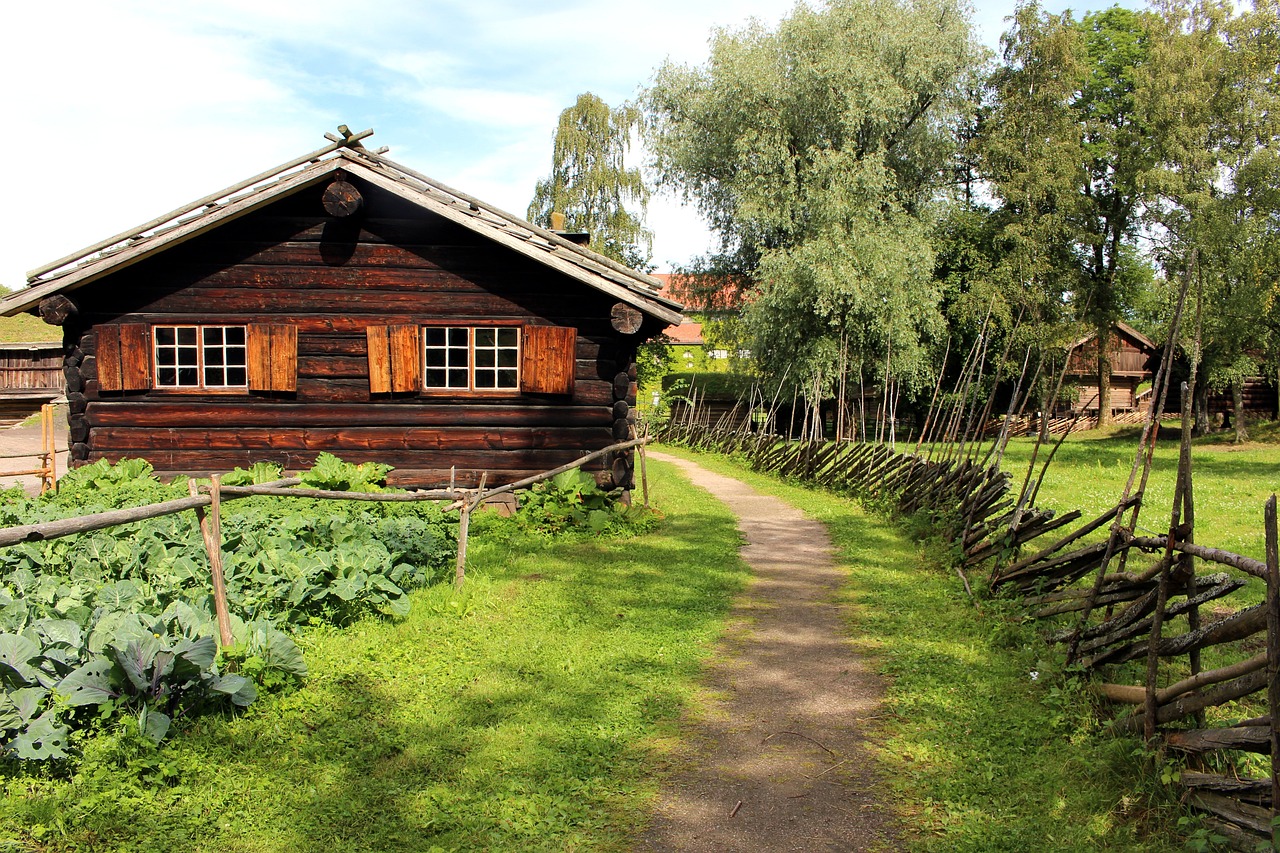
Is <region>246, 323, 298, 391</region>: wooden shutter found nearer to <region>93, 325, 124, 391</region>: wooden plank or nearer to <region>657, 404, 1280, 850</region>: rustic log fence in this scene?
<region>93, 325, 124, 391</region>: wooden plank

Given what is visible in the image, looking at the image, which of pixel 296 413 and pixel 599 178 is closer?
pixel 296 413

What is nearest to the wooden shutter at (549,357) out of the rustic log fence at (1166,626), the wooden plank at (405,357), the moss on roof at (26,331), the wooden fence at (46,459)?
the wooden plank at (405,357)

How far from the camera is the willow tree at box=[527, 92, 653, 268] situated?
3750 centimetres

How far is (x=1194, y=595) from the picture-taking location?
4.72 meters

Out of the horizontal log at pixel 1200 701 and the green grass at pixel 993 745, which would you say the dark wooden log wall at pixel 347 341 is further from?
the horizontal log at pixel 1200 701

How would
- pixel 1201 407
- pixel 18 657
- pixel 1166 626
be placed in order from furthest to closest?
pixel 1201 407 → pixel 1166 626 → pixel 18 657

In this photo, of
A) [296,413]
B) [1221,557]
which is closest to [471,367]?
[296,413]

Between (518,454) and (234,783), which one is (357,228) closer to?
(518,454)

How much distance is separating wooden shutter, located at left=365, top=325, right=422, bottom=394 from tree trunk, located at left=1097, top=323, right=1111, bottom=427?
2770cm

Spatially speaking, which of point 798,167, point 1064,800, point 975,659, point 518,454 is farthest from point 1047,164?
point 1064,800

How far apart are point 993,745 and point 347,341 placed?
9.52m

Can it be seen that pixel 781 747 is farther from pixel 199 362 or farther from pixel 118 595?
pixel 199 362

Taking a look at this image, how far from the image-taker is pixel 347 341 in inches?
476

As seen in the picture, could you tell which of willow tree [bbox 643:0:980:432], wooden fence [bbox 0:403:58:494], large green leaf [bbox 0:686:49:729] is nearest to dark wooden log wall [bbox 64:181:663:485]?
wooden fence [bbox 0:403:58:494]
